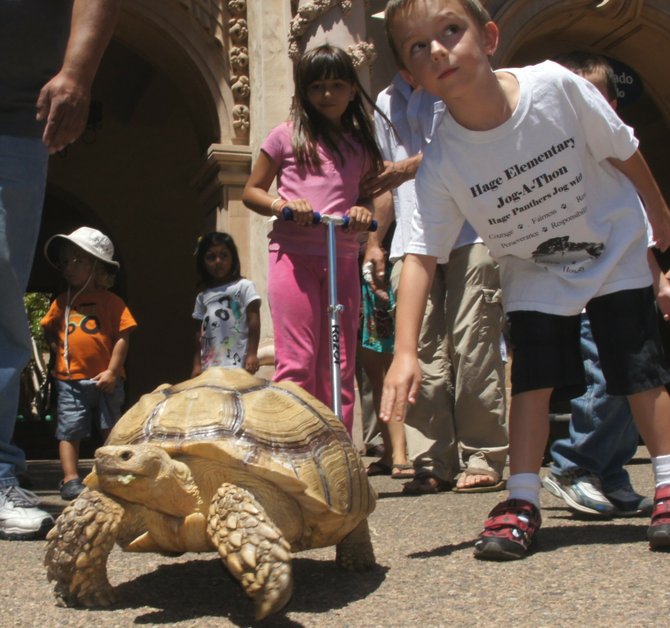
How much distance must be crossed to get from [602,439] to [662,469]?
0.79 meters

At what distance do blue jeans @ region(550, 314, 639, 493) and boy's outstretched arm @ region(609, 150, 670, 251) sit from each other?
31.1 inches

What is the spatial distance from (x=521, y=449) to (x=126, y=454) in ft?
4.49

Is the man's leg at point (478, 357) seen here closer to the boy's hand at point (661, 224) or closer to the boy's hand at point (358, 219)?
the boy's hand at point (358, 219)

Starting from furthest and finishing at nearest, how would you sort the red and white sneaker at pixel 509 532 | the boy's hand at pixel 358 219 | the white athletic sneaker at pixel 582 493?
the boy's hand at pixel 358 219 < the white athletic sneaker at pixel 582 493 < the red and white sneaker at pixel 509 532

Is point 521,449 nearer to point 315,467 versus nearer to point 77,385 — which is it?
point 315,467

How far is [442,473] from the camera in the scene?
4609 millimetres

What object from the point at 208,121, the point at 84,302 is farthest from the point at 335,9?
the point at 84,302

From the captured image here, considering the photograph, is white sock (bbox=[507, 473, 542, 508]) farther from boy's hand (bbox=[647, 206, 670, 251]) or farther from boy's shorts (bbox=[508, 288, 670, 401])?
boy's hand (bbox=[647, 206, 670, 251])

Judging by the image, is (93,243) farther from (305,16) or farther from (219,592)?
(219,592)

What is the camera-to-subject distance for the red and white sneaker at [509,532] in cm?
279

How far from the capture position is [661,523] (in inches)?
113

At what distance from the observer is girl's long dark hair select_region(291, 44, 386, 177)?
4.44 meters

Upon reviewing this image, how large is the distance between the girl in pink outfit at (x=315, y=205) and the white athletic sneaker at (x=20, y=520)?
3.81 ft

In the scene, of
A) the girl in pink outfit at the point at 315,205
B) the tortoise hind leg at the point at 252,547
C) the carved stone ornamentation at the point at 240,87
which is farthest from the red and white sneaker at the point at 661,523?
the carved stone ornamentation at the point at 240,87
